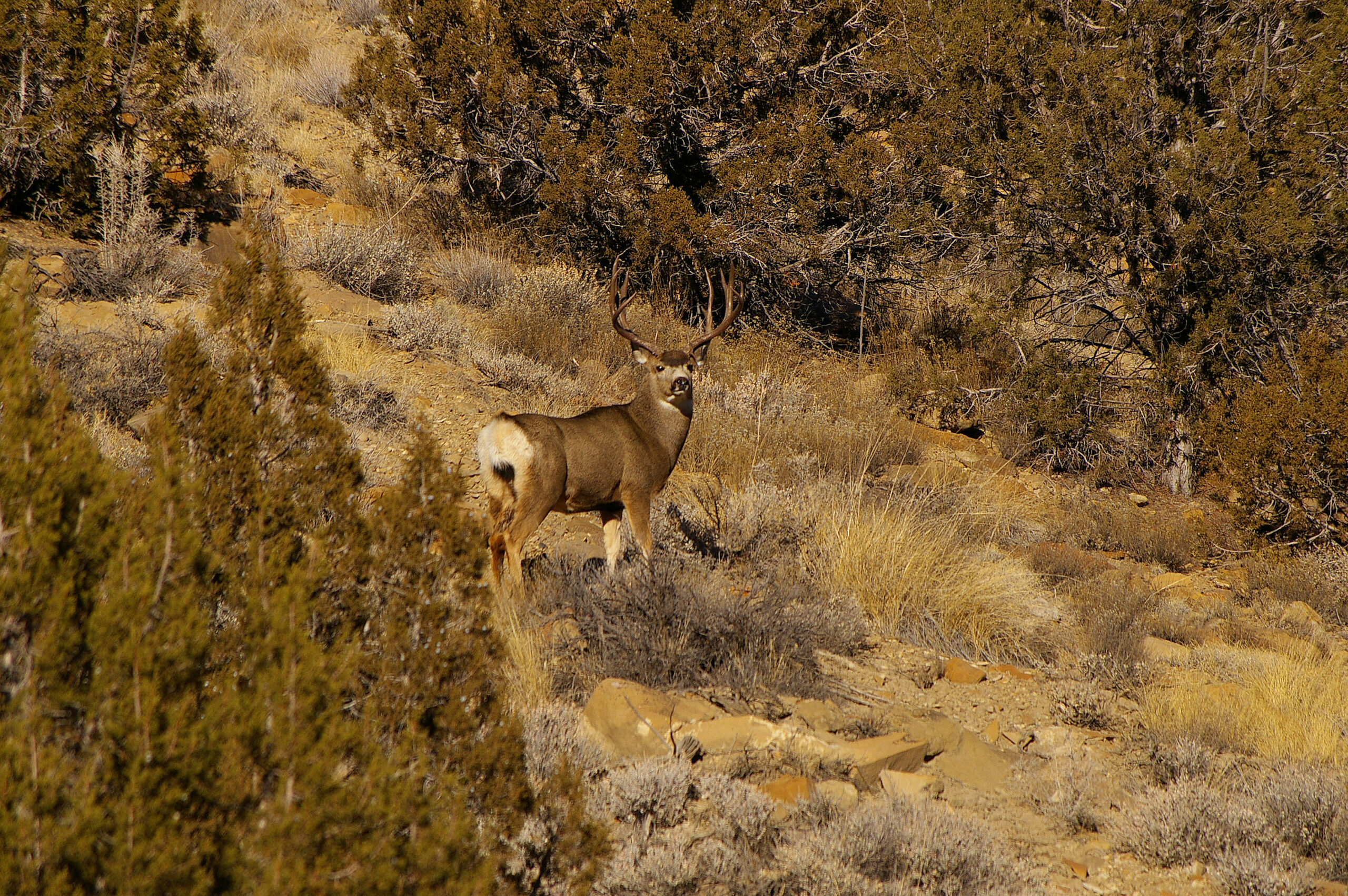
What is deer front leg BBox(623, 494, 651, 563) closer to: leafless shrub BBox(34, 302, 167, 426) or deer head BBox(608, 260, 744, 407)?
deer head BBox(608, 260, 744, 407)

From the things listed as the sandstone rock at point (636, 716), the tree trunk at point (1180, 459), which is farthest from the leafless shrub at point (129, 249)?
the tree trunk at point (1180, 459)

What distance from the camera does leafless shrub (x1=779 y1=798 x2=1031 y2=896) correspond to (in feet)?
11.9

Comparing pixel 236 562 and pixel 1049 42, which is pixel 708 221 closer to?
pixel 1049 42

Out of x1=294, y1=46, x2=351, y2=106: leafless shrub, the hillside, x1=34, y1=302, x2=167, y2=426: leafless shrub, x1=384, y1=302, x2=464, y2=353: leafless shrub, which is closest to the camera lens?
the hillside

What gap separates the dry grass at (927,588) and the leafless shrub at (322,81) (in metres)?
13.8

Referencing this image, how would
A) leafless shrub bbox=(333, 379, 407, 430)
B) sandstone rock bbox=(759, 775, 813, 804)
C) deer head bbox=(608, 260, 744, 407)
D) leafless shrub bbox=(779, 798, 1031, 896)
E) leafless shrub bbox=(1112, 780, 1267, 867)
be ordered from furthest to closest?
leafless shrub bbox=(333, 379, 407, 430) < deer head bbox=(608, 260, 744, 407) < sandstone rock bbox=(759, 775, 813, 804) < leafless shrub bbox=(1112, 780, 1267, 867) < leafless shrub bbox=(779, 798, 1031, 896)

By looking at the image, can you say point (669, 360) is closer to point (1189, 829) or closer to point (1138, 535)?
point (1189, 829)

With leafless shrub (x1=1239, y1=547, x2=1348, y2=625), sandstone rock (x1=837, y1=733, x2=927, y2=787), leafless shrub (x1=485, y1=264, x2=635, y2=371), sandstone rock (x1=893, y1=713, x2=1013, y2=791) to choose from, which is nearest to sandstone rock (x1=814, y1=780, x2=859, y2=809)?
sandstone rock (x1=837, y1=733, x2=927, y2=787)

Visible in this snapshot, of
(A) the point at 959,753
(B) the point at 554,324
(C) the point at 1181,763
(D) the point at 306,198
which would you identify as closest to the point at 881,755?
(A) the point at 959,753

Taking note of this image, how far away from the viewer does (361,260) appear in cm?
1119

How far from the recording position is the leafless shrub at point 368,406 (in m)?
8.29

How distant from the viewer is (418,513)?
270cm

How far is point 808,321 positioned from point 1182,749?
9970 mm

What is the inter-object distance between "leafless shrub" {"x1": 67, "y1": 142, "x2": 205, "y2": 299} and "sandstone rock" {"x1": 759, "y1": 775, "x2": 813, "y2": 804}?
7638mm
